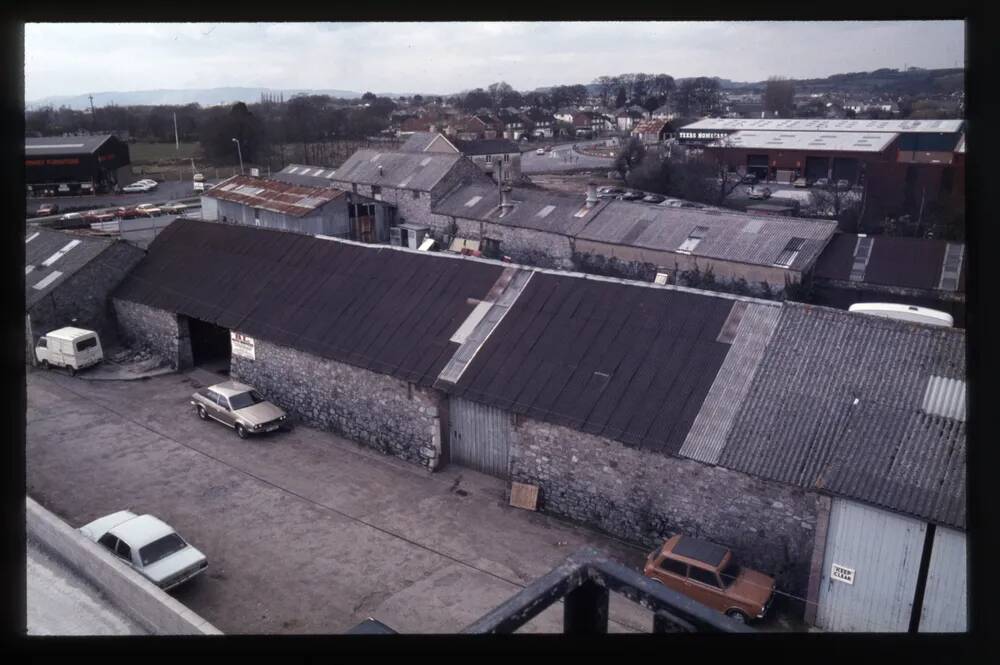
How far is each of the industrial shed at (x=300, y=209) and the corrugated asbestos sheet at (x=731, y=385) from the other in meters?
23.8

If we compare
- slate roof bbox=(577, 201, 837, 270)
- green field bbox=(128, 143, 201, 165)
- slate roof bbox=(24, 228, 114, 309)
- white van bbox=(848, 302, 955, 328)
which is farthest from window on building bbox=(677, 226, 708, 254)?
green field bbox=(128, 143, 201, 165)

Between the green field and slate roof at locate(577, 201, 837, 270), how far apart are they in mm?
56637

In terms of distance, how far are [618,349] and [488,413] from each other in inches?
119

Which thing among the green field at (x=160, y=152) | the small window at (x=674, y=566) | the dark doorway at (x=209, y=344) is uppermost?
the green field at (x=160, y=152)

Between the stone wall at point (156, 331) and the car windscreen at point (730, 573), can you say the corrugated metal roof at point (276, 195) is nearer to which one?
the stone wall at point (156, 331)

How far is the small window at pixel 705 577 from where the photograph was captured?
36.9 ft

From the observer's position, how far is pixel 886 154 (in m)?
47.2

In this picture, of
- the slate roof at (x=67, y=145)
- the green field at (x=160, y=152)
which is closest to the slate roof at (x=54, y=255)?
the slate roof at (x=67, y=145)

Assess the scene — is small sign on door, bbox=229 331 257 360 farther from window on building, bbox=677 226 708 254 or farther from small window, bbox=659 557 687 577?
window on building, bbox=677 226 708 254

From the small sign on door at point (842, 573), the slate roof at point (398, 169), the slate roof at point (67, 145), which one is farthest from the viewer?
the slate roof at point (67, 145)

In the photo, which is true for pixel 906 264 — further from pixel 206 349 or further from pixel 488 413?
pixel 206 349

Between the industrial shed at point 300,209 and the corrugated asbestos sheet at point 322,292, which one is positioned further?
the industrial shed at point 300,209

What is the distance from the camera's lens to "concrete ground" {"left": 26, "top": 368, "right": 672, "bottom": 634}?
11820mm
